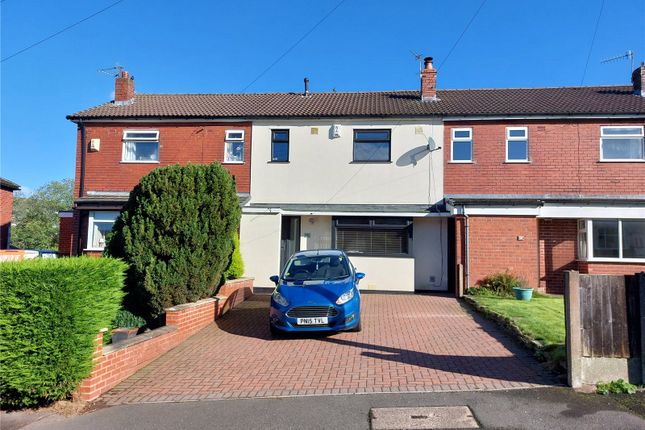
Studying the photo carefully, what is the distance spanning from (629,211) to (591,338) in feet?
29.8

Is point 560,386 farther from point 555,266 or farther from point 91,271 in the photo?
point 555,266

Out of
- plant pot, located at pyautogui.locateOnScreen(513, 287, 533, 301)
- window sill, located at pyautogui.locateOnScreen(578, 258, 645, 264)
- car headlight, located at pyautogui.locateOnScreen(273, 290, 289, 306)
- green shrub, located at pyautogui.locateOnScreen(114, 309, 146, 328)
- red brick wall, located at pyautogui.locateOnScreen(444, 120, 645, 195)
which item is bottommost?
green shrub, located at pyautogui.locateOnScreen(114, 309, 146, 328)

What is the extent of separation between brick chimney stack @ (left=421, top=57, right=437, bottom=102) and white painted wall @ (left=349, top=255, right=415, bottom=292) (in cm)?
610

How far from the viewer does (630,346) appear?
497cm

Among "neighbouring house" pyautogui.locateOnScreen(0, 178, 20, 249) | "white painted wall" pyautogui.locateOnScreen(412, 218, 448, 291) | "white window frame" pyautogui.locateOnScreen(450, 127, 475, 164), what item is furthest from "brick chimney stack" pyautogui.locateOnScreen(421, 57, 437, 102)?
"neighbouring house" pyautogui.locateOnScreen(0, 178, 20, 249)

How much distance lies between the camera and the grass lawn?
5.85 metres

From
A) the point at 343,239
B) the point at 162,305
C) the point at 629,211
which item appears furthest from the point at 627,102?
the point at 162,305

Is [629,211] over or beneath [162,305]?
Answer: over

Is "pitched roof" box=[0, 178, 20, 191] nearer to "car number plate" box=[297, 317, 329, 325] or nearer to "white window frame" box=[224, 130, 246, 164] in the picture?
"white window frame" box=[224, 130, 246, 164]

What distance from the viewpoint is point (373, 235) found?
1380 centimetres

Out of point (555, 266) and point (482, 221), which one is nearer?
point (482, 221)

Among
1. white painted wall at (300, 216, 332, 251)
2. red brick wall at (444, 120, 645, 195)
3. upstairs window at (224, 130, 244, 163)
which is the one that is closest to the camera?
red brick wall at (444, 120, 645, 195)

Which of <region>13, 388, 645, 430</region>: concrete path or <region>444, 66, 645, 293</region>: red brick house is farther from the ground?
<region>444, 66, 645, 293</region>: red brick house

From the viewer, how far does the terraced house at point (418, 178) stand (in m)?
12.4
